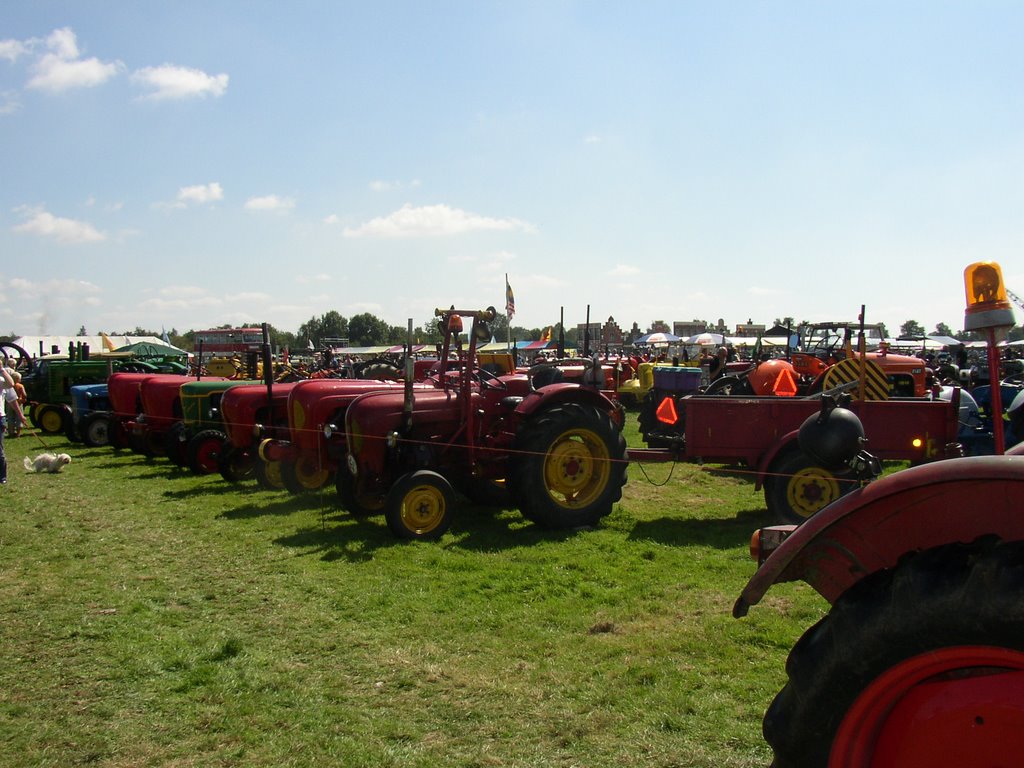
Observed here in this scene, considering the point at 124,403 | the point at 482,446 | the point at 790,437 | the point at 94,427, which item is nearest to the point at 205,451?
the point at 124,403

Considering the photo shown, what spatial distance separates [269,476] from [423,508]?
3.29 m

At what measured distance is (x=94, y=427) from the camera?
44.2 ft

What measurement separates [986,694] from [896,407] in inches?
224

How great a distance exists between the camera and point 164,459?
468 inches

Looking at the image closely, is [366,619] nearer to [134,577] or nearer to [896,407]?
[134,577]

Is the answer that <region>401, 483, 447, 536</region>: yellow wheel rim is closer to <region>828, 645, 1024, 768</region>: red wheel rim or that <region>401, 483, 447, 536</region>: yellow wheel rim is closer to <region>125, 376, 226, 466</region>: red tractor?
<region>828, 645, 1024, 768</region>: red wheel rim

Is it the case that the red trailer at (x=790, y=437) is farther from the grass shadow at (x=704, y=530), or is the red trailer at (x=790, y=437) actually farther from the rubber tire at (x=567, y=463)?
the rubber tire at (x=567, y=463)

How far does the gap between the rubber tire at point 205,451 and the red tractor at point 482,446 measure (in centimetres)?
369

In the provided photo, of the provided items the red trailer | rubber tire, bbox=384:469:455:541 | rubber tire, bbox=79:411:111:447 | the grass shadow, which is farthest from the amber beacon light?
rubber tire, bbox=79:411:111:447

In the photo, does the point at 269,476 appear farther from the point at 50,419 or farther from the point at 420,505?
the point at 50,419

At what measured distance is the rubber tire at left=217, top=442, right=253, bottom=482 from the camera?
31.3 ft

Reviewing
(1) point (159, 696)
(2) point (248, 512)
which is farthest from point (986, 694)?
(2) point (248, 512)

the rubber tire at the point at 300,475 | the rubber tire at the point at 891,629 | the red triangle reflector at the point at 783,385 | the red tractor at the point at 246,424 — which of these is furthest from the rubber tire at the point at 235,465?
the rubber tire at the point at 891,629

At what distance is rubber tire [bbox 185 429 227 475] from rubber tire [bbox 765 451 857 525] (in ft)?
21.6
